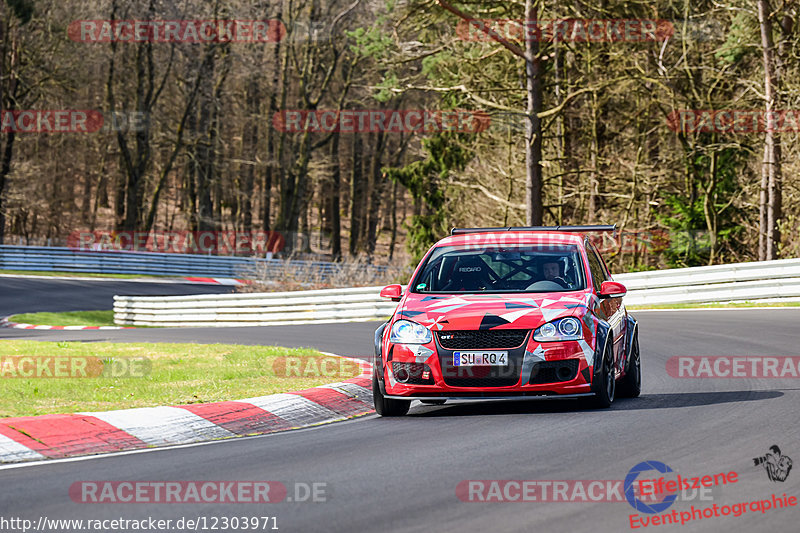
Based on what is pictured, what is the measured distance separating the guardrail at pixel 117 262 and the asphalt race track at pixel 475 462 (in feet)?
112

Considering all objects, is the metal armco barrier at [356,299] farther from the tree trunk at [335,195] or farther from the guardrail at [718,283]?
the tree trunk at [335,195]

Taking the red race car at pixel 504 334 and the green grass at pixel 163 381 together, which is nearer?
the red race car at pixel 504 334

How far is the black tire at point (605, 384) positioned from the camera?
354 inches

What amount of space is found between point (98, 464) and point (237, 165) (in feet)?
224

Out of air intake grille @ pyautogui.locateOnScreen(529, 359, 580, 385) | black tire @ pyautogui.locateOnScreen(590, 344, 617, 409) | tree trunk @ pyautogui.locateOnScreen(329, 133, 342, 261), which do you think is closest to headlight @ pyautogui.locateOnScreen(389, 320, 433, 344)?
air intake grille @ pyautogui.locateOnScreen(529, 359, 580, 385)

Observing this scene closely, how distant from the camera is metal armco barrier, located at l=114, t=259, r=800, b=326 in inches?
907

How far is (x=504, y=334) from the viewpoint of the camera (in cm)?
876

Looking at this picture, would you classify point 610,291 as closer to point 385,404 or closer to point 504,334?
point 504,334

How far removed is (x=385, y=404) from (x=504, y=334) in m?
1.37

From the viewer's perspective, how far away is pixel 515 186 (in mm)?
39094

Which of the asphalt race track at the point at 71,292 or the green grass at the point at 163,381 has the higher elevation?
the green grass at the point at 163,381

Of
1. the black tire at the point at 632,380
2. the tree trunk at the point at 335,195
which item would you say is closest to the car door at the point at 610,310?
the black tire at the point at 632,380

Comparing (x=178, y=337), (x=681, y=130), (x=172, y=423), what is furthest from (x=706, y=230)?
(x=172, y=423)

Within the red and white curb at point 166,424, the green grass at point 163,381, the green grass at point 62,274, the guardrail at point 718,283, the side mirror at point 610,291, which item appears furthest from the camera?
the green grass at point 62,274
